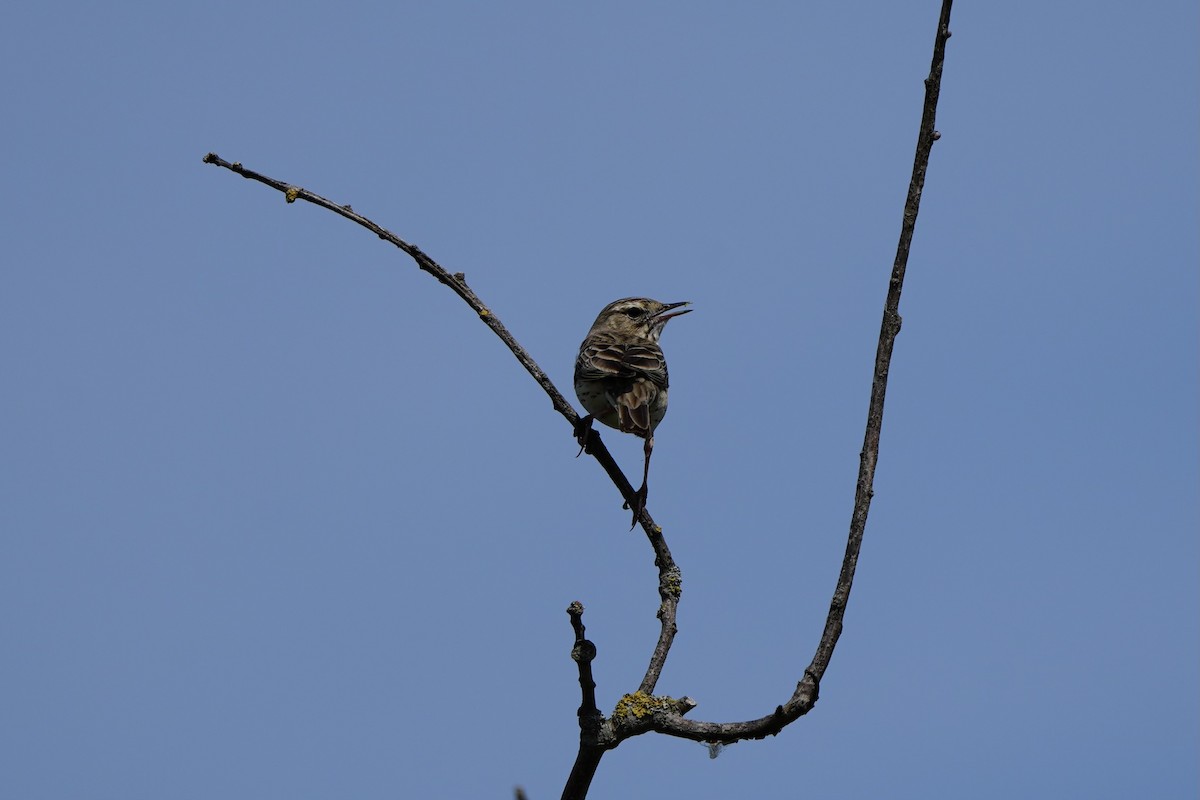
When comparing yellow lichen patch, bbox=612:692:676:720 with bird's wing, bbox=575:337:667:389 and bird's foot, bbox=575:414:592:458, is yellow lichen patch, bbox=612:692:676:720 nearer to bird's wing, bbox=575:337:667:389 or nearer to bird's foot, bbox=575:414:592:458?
bird's foot, bbox=575:414:592:458

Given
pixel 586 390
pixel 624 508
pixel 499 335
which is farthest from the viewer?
pixel 586 390

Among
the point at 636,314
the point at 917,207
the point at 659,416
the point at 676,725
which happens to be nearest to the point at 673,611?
the point at 676,725

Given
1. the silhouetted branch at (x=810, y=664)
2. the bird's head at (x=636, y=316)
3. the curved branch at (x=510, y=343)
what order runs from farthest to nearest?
the bird's head at (x=636, y=316) < the curved branch at (x=510, y=343) < the silhouetted branch at (x=810, y=664)

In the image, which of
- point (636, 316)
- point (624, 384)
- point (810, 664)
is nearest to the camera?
point (810, 664)

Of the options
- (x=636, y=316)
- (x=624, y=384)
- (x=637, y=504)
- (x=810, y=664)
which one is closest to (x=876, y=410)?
(x=810, y=664)

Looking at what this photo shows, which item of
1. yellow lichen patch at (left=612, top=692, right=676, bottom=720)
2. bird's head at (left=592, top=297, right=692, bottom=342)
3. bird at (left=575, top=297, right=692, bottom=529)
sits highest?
bird's head at (left=592, top=297, right=692, bottom=342)

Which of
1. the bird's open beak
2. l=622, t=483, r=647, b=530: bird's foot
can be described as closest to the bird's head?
the bird's open beak

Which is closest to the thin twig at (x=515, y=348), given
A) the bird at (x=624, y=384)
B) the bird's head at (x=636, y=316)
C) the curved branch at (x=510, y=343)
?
the curved branch at (x=510, y=343)

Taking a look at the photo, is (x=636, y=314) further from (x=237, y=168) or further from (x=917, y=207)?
(x=917, y=207)

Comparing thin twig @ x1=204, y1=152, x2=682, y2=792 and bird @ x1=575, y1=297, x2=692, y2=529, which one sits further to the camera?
bird @ x1=575, y1=297, x2=692, y2=529

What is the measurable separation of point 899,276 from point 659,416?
17.3ft

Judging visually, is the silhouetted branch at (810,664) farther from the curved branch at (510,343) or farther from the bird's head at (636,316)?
the bird's head at (636,316)

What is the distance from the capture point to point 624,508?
255 inches

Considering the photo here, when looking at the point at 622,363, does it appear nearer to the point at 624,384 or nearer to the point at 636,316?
the point at 624,384
